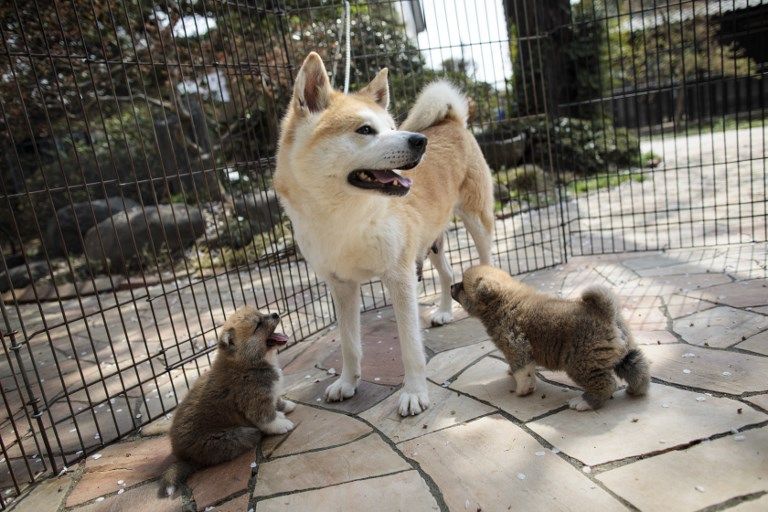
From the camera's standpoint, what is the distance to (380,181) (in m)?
2.79

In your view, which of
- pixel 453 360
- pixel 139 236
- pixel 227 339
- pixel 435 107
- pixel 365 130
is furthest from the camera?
pixel 139 236

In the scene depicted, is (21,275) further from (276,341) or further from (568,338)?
(568,338)

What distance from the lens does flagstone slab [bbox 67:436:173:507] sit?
8.97 feet

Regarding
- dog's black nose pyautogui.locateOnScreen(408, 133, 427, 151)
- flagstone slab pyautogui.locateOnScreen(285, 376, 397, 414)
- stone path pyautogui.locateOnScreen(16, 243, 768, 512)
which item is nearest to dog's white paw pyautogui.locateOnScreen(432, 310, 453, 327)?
stone path pyautogui.locateOnScreen(16, 243, 768, 512)

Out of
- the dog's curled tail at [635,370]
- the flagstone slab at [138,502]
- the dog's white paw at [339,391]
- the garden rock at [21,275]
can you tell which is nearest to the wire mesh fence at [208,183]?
the garden rock at [21,275]

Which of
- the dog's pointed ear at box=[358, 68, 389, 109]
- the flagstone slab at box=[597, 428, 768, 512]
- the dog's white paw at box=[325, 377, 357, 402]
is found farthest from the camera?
the dog's white paw at box=[325, 377, 357, 402]

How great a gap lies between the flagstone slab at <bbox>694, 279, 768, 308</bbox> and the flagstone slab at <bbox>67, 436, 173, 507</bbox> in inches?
154

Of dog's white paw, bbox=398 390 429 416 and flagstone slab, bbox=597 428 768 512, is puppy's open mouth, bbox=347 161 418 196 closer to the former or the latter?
dog's white paw, bbox=398 390 429 416

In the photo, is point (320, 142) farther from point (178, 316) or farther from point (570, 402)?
point (178, 316)

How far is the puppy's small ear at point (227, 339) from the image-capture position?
2920mm

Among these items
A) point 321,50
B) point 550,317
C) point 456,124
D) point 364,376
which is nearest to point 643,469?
point 550,317

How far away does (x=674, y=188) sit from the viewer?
9.18 metres

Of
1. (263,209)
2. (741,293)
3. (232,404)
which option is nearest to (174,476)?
(232,404)

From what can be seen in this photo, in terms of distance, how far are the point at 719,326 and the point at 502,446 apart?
1935 mm
